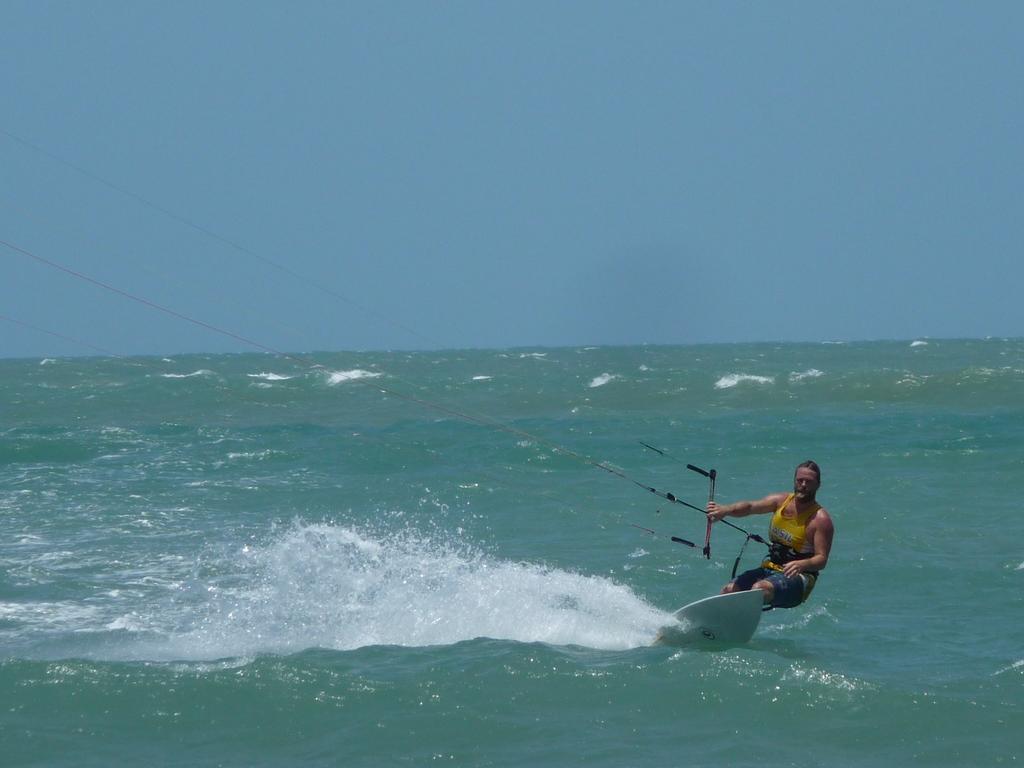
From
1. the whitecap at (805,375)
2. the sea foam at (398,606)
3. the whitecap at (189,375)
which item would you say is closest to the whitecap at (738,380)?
the whitecap at (805,375)

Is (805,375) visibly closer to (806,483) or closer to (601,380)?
(601,380)

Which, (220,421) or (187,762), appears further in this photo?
(220,421)

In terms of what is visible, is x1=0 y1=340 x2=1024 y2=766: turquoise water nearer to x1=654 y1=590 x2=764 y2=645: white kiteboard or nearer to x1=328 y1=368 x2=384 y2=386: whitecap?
x1=654 y1=590 x2=764 y2=645: white kiteboard

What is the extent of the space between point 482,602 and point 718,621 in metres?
2.12

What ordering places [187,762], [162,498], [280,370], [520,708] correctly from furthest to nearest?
[280,370]
[162,498]
[520,708]
[187,762]

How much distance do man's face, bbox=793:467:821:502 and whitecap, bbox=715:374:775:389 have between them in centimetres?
2640

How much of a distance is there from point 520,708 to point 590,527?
695cm

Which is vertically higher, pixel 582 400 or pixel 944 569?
pixel 582 400

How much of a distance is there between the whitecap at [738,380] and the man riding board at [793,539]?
26.2 meters

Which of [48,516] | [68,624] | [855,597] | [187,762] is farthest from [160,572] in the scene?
[855,597]

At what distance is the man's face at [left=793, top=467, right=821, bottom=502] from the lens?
341 inches

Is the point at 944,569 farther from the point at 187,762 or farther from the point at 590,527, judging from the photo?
the point at 187,762

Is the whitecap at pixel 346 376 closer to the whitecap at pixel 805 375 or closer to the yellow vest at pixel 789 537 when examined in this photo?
the whitecap at pixel 805 375

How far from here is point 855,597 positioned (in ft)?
36.0
